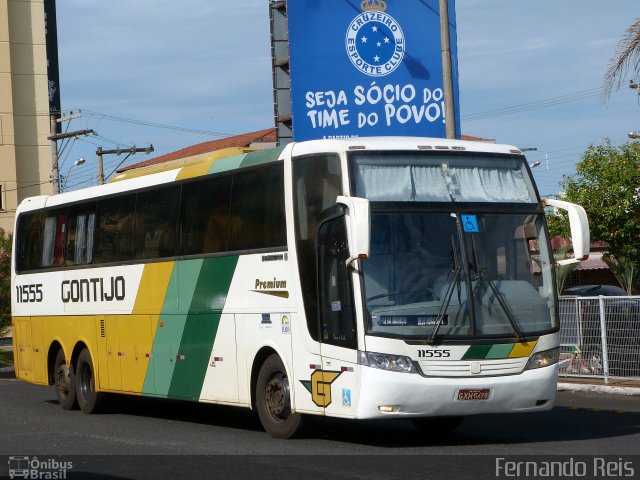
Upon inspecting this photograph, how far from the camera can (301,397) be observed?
13742 millimetres

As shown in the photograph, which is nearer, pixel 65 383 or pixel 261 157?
pixel 261 157

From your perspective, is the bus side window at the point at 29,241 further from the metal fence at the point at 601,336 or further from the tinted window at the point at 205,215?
the metal fence at the point at 601,336

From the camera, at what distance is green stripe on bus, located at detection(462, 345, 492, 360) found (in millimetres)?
12992

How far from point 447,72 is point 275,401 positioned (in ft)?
30.8

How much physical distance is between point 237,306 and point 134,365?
3.31m

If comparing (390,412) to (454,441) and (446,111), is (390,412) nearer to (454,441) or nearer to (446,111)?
(454,441)

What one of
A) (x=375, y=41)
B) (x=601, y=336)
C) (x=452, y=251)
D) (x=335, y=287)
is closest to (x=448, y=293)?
(x=452, y=251)

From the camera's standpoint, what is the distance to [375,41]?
2519 cm

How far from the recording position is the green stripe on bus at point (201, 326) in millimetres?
15602

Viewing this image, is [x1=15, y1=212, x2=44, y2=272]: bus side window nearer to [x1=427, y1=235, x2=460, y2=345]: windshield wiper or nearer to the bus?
the bus

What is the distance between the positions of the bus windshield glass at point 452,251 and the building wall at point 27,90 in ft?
183

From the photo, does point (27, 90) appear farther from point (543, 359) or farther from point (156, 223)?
point (543, 359)

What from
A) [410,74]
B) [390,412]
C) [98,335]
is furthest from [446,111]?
[390,412]

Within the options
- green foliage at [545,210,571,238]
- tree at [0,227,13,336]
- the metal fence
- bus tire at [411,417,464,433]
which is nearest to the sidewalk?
the metal fence
